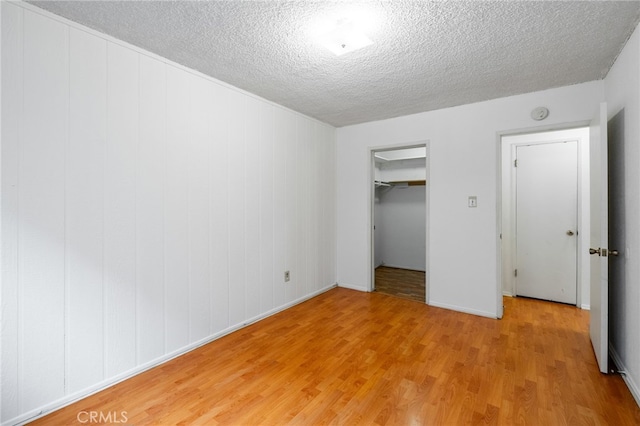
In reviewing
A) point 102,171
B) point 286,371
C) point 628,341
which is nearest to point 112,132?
point 102,171

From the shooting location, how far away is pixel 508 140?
3.97 m

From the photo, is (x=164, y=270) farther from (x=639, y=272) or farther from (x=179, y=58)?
(x=639, y=272)

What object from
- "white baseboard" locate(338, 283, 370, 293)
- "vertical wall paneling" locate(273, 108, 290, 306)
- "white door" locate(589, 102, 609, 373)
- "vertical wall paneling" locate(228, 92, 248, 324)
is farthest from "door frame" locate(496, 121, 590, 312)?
"vertical wall paneling" locate(228, 92, 248, 324)

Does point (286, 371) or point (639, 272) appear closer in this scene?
point (639, 272)

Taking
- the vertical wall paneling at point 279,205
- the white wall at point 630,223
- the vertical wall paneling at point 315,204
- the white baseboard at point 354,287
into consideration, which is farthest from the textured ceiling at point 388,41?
the white baseboard at point 354,287

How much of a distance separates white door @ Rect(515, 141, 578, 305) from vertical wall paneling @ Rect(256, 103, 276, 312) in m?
3.31

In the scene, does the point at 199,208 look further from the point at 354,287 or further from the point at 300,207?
the point at 354,287

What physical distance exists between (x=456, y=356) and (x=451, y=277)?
4.13 feet

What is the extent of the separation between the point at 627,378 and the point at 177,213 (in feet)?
11.8

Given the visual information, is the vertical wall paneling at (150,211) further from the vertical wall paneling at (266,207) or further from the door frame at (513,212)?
the door frame at (513,212)

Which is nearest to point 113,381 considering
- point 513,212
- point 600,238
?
point 600,238

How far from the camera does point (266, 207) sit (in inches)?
130

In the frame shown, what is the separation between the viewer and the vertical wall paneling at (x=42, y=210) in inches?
67.3

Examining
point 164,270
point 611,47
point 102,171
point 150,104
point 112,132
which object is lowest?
point 164,270
